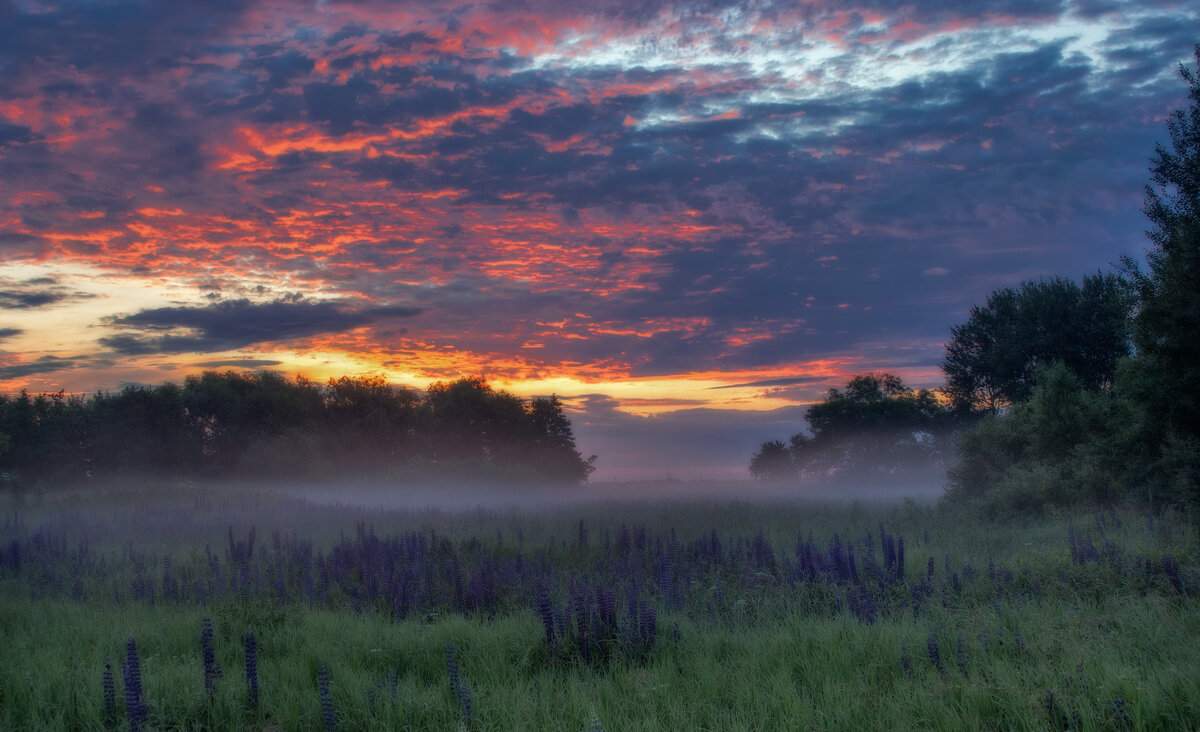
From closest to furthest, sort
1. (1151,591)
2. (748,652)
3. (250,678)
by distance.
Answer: (250,678)
(748,652)
(1151,591)

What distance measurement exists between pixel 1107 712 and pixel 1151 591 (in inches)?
179

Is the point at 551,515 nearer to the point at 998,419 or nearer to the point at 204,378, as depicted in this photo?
the point at 998,419

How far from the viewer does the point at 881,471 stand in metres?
50.3

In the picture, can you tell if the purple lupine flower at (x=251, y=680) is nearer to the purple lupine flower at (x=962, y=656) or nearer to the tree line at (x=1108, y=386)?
the purple lupine flower at (x=962, y=656)

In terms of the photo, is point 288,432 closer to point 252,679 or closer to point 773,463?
point 773,463

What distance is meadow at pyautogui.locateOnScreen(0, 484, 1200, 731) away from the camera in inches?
201

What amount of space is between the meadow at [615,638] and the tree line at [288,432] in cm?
3475

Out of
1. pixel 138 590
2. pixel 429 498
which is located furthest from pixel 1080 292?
pixel 138 590

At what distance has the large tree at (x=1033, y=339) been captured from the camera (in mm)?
34906

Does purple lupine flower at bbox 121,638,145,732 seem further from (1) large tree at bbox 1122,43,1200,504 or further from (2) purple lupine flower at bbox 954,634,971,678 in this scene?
(1) large tree at bbox 1122,43,1200,504

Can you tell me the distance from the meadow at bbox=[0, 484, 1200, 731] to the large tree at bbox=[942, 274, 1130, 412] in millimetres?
26358

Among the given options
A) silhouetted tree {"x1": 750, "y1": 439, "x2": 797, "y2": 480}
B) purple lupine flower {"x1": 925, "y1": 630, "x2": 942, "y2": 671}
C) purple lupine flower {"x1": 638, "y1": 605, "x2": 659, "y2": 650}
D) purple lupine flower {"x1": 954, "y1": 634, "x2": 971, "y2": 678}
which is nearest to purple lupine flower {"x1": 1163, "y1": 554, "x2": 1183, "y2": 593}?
purple lupine flower {"x1": 954, "y1": 634, "x2": 971, "y2": 678}

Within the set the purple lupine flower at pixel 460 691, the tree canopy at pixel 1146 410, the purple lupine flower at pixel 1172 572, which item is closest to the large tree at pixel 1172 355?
the tree canopy at pixel 1146 410

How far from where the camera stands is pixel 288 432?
55.8 metres
